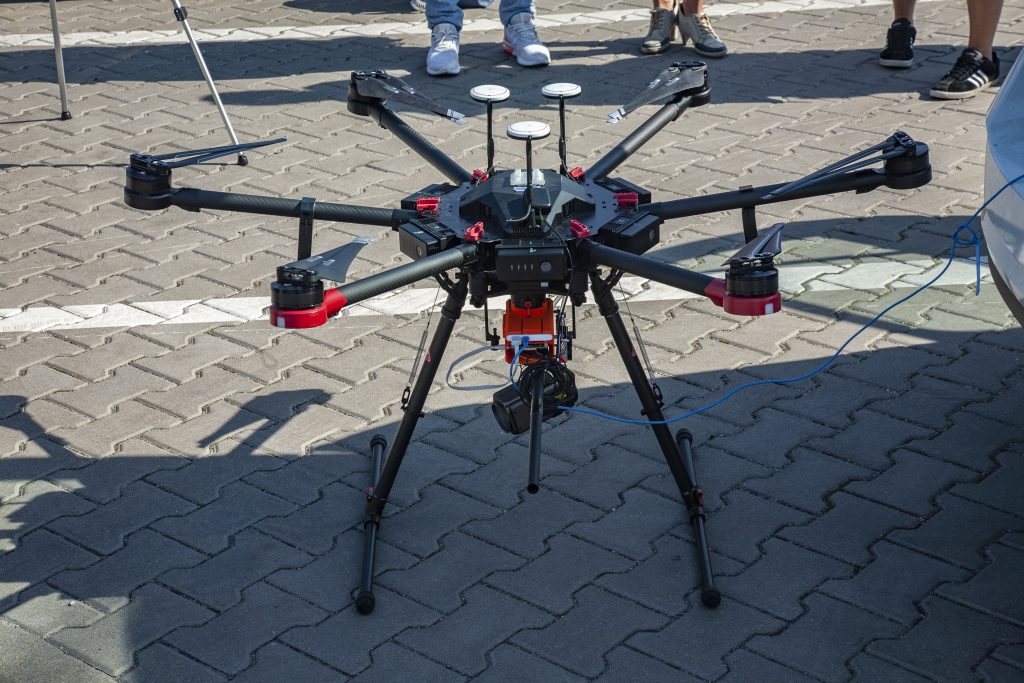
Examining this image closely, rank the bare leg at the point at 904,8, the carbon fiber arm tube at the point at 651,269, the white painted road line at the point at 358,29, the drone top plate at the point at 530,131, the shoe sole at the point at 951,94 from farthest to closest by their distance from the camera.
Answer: the white painted road line at the point at 358,29 → the bare leg at the point at 904,8 → the shoe sole at the point at 951,94 → the drone top plate at the point at 530,131 → the carbon fiber arm tube at the point at 651,269

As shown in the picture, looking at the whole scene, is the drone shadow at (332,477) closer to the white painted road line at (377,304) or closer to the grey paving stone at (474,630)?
the grey paving stone at (474,630)

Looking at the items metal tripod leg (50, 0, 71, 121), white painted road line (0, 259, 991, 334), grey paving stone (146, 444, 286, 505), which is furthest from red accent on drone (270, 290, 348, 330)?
metal tripod leg (50, 0, 71, 121)

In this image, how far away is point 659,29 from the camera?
927 centimetres

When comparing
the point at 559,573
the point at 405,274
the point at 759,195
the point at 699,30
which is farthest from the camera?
the point at 699,30

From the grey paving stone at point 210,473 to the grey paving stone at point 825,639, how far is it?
1982 mm

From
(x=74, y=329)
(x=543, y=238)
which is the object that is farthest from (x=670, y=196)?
(x=543, y=238)

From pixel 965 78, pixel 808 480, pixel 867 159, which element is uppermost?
pixel 867 159

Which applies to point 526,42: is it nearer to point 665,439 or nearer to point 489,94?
point 665,439

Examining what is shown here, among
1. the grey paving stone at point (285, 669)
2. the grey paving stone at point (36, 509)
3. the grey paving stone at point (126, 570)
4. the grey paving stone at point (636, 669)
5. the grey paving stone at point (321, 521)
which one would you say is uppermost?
the grey paving stone at point (36, 509)

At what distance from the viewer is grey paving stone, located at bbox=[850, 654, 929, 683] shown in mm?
3525

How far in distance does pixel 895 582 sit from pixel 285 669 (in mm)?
1924

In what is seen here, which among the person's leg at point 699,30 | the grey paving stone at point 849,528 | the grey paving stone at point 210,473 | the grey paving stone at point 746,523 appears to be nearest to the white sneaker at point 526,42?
the person's leg at point 699,30

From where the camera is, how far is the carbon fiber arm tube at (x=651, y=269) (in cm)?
287

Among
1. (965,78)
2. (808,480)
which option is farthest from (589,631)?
(965,78)
